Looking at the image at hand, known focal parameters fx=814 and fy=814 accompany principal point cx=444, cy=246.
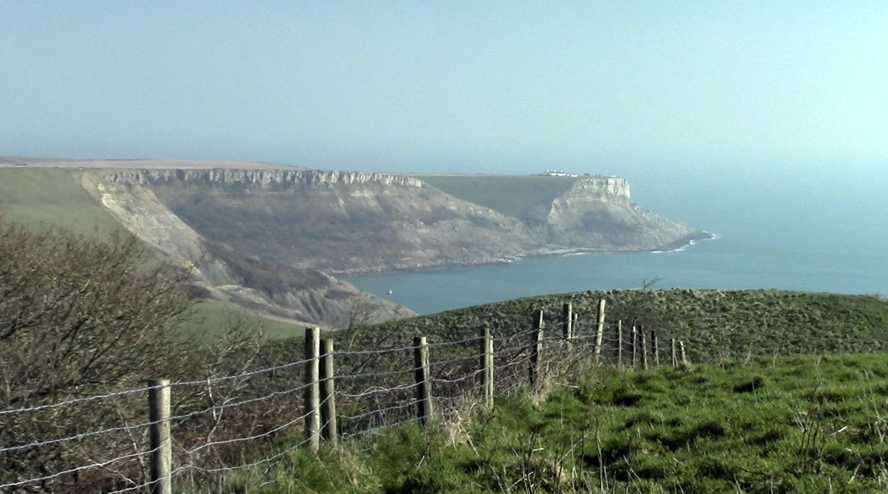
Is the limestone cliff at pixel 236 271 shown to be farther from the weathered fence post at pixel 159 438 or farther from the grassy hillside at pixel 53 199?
the weathered fence post at pixel 159 438

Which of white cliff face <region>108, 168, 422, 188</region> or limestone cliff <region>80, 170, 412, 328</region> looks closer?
limestone cliff <region>80, 170, 412, 328</region>

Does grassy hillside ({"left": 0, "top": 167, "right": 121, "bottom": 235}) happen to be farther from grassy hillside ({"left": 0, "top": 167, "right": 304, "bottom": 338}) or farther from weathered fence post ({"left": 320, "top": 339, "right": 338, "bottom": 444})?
weathered fence post ({"left": 320, "top": 339, "right": 338, "bottom": 444})

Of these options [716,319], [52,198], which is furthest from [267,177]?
[716,319]

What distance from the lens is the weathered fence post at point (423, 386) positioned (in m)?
7.95

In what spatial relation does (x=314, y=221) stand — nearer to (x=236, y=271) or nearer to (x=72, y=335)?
(x=236, y=271)

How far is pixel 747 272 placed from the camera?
157125 mm

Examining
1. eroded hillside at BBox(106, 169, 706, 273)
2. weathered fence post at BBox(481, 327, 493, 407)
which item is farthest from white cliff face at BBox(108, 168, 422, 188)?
A: weathered fence post at BBox(481, 327, 493, 407)

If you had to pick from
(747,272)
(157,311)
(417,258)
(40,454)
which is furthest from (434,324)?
(417,258)

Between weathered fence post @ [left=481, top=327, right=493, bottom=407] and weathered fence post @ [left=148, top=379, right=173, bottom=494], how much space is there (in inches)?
155

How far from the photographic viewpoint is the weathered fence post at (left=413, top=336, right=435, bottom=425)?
26.1 feet

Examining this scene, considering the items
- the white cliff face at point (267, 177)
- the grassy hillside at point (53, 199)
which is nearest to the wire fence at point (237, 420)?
the grassy hillside at point (53, 199)

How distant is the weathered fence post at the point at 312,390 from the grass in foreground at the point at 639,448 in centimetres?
26

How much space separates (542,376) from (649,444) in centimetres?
300

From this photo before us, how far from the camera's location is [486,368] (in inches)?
348
